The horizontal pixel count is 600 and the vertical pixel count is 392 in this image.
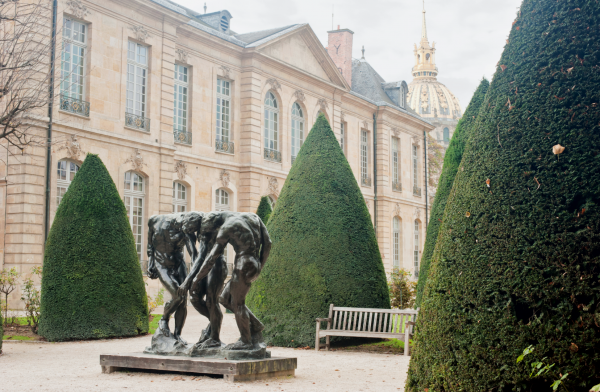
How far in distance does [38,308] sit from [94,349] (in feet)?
10.2

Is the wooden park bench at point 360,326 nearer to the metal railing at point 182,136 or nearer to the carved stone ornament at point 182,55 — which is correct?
the metal railing at point 182,136

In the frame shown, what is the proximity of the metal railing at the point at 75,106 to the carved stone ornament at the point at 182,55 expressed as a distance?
455cm

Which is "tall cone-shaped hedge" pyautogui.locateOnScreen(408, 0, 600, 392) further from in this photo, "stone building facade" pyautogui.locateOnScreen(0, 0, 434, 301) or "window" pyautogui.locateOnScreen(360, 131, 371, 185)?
"window" pyautogui.locateOnScreen(360, 131, 371, 185)

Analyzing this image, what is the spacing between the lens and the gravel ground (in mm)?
6895

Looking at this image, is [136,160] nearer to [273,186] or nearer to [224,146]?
[224,146]

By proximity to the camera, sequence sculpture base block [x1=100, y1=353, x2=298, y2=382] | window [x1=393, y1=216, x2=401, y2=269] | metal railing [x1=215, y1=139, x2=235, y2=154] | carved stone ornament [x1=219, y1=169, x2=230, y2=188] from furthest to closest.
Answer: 1. window [x1=393, y1=216, x2=401, y2=269]
2. metal railing [x1=215, y1=139, x2=235, y2=154]
3. carved stone ornament [x1=219, y1=169, x2=230, y2=188]
4. sculpture base block [x1=100, y1=353, x2=298, y2=382]

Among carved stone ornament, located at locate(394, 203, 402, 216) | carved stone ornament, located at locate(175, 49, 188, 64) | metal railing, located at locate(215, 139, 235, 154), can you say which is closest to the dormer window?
carved stone ornament, located at locate(175, 49, 188, 64)

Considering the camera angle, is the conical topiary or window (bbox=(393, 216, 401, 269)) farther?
window (bbox=(393, 216, 401, 269))

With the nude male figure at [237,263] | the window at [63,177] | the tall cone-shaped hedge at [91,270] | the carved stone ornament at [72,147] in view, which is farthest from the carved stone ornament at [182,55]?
the nude male figure at [237,263]

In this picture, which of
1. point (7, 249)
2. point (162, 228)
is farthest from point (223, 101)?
point (162, 228)

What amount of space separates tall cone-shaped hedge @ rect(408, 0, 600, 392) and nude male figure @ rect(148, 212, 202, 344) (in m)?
3.86

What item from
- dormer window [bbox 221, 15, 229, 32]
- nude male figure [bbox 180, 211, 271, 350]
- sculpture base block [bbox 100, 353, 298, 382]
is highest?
dormer window [bbox 221, 15, 229, 32]

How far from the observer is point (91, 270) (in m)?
11.9

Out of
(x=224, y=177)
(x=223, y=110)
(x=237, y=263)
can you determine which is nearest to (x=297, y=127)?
(x=223, y=110)
